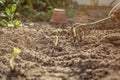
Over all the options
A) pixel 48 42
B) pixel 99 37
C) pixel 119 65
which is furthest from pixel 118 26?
pixel 119 65

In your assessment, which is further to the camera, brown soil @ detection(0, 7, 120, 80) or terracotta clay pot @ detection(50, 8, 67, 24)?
terracotta clay pot @ detection(50, 8, 67, 24)

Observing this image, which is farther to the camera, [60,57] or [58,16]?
[58,16]

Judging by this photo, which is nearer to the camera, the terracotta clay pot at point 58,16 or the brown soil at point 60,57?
the brown soil at point 60,57

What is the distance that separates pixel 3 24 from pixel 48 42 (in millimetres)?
571

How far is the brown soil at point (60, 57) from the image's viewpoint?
160cm

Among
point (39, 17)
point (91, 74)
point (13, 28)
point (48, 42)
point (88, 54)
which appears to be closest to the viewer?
point (91, 74)

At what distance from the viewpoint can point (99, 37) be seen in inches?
95.8

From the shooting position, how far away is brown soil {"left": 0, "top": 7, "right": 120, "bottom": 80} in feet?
5.26

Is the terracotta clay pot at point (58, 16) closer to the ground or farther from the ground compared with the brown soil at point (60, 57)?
closer to the ground

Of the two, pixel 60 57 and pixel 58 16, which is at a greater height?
pixel 60 57

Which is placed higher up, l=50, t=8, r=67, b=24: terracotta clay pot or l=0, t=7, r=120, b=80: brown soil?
l=0, t=7, r=120, b=80: brown soil

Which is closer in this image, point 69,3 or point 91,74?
point 91,74

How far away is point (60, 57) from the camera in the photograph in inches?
76.8

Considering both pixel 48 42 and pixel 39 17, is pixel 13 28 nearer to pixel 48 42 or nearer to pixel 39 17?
pixel 48 42
